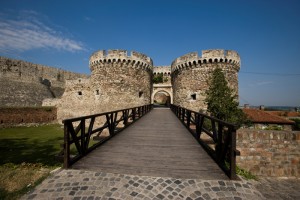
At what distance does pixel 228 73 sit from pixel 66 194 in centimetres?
1703

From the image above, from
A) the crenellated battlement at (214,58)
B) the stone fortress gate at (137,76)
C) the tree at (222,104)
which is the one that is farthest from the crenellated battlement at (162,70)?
the tree at (222,104)

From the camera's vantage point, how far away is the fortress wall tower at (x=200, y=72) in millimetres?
15961

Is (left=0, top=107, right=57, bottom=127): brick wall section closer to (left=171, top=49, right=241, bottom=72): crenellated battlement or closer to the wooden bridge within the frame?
the wooden bridge

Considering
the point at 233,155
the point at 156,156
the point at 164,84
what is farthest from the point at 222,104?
the point at 233,155

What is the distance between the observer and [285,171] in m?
7.49

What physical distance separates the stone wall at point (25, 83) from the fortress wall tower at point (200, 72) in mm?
20882

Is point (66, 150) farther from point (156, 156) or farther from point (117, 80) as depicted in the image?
point (117, 80)

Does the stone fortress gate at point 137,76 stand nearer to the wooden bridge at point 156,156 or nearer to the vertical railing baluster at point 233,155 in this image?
the wooden bridge at point 156,156

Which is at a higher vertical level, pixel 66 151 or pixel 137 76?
pixel 137 76

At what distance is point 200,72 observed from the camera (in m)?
16.4

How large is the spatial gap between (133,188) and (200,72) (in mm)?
15369

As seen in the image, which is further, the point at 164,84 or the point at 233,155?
the point at 164,84

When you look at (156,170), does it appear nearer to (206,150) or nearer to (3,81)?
(206,150)

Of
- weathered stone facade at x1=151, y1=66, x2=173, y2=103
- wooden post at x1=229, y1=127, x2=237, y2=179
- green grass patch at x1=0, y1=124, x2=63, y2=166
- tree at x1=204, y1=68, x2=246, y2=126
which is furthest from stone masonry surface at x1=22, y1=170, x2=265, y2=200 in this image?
A: weathered stone facade at x1=151, y1=66, x2=173, y2=103
